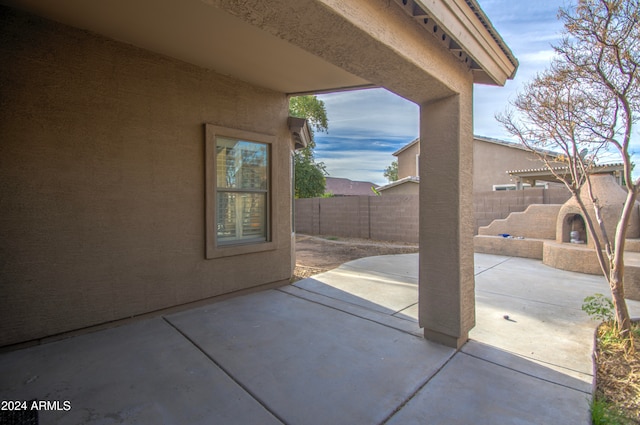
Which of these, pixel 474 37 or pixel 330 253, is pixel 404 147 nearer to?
pixel 330 253

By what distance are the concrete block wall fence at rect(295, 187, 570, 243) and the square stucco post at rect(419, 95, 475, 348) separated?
7.23 meters

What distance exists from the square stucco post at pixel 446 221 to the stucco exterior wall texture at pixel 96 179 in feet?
9.34

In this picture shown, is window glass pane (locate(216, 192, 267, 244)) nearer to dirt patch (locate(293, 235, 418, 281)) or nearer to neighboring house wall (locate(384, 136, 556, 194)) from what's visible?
dirt patch (locate(293, 235, 418, 281))

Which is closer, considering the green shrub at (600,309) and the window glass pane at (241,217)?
the green shrub at (600,309)

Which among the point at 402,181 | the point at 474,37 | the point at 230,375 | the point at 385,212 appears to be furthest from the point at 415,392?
the point at 402,181

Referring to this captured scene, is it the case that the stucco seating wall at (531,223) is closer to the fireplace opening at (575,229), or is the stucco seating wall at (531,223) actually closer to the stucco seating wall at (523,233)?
the stucco seating wall at (523,233)

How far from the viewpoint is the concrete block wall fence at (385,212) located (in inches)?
351

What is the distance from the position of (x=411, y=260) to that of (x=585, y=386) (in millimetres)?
5111

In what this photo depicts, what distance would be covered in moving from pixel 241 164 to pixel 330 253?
483cm

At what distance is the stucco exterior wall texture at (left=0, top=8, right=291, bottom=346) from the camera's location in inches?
118

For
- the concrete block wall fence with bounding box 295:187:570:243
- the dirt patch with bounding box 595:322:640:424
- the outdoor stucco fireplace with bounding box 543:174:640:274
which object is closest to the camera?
the dirt patch with bounding box 595:322:640:424

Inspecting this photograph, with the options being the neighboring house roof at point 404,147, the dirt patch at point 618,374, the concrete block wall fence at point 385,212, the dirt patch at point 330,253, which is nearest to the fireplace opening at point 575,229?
the concrete block wall fence at point 385,212

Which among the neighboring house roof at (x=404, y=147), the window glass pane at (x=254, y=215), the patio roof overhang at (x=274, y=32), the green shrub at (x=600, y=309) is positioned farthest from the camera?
the neighboring house roof at (x=404, y=147)

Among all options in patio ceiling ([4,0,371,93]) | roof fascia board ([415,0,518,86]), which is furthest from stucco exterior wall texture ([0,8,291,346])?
roof fascia board ([415,0,518,86])
